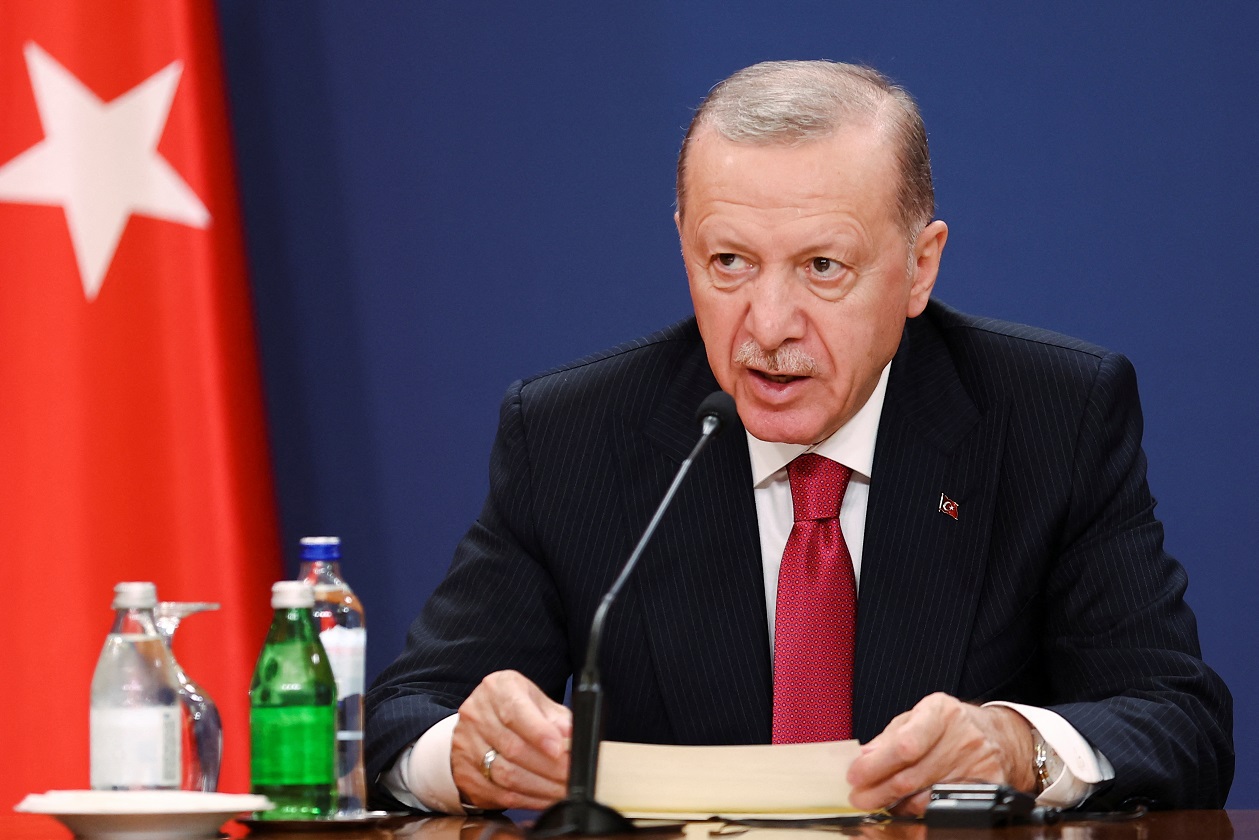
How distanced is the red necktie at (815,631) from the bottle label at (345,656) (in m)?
0.61

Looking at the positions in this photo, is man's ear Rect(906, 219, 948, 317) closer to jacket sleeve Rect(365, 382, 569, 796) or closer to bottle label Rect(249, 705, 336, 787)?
jacket sleeve Rect(365, 382, 569, 796)

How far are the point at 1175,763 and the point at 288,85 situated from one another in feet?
7.73

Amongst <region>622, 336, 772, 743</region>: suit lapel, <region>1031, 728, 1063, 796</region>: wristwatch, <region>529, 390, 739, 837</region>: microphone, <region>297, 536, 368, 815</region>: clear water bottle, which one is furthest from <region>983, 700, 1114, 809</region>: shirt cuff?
<region>297, 536, 368, 815</region>: clear water bottle

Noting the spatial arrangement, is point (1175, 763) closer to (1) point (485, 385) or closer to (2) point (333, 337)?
(1) point (485, 385)

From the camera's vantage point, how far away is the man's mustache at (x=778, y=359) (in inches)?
81.0

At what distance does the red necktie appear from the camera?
2045 millimetres

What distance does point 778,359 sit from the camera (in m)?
2.06

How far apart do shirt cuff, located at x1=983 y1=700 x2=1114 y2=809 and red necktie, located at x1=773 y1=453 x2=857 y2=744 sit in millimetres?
334

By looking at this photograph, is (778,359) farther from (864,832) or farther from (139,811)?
(139,811)

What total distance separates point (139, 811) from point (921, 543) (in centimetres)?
116

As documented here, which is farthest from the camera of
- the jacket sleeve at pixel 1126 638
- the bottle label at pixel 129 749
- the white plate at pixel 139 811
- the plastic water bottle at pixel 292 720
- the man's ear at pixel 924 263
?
the man's ear at pixel 924 263

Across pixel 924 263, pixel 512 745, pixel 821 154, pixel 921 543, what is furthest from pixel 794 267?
pixel 512 745

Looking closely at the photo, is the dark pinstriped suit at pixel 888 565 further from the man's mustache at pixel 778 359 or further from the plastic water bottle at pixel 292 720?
the plastic water bottle at pixel 292 720

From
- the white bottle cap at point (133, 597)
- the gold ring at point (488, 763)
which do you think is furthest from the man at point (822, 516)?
the white bottle cap at point (133, 597)
